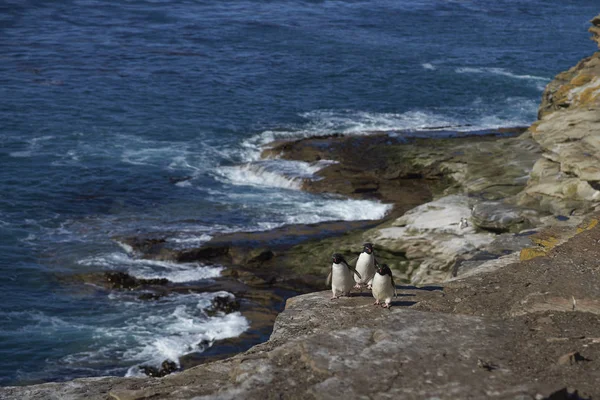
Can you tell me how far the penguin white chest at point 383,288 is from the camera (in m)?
18.9

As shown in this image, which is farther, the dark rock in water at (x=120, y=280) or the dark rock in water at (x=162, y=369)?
the dark rock in water at (x=120, y=280)

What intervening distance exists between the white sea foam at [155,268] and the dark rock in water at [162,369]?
7.16 m

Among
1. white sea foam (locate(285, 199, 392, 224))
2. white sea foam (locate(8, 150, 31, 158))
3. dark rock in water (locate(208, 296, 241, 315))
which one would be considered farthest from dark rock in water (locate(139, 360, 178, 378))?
white sea foam (locate(8, 150, 31, 158))

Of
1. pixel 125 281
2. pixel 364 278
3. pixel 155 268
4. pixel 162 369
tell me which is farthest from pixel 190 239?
pixel 364 278

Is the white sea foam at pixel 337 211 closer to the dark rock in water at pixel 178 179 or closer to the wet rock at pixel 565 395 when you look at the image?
the dark rock in water at pixel 178 179

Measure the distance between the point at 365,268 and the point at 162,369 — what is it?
13279 mm

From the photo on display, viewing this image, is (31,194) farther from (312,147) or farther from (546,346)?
(546,346)

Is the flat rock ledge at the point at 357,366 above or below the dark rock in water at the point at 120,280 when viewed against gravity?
above

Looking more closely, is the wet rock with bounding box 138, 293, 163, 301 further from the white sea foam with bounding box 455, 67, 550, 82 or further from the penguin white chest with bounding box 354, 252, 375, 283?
the white sea foam with bounding box 455, 67, 550, 82

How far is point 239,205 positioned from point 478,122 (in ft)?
78.7

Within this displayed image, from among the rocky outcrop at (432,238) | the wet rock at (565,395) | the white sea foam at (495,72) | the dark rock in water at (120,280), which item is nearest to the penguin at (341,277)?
the wet rock at (565,395)

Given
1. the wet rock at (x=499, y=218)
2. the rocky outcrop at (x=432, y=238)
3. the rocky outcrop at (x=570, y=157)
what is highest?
the rocky outcrop at (x=570, y=157)

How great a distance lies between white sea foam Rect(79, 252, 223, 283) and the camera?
3907cm

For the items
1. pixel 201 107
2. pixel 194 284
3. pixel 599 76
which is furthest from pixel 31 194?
pixel 599 76
